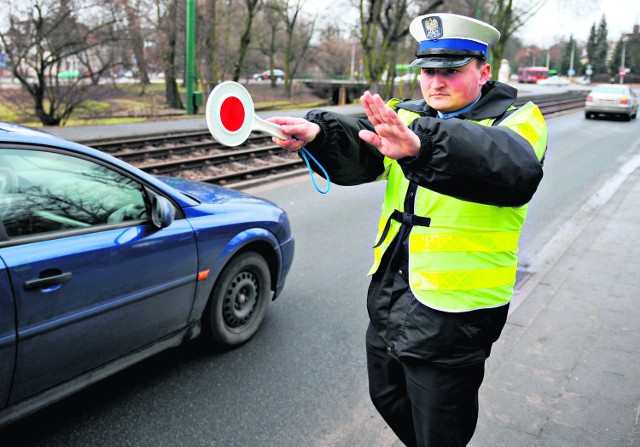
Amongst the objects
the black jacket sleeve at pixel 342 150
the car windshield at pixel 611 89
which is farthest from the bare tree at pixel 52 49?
the car windshield at pixel 611 89

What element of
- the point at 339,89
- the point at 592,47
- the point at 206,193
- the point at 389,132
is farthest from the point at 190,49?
the point at 592,47

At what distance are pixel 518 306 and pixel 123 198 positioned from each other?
3.45m

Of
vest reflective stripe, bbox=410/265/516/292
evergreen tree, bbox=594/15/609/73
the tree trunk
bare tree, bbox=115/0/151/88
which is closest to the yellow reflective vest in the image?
vest reflective stripe, bbox=410/265/516/292

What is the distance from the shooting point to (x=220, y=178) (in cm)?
984

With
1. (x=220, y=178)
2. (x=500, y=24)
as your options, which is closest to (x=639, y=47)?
(x=500, y=24)

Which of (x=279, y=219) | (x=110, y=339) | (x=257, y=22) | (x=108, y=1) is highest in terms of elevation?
(x=257, y=22)

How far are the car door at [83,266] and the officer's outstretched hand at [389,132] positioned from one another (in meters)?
1.91

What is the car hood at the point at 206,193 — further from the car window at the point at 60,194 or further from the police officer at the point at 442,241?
the police officer at the point at 442,241

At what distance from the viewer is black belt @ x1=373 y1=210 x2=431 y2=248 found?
6.56 feet

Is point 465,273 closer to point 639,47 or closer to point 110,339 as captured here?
point 110,339

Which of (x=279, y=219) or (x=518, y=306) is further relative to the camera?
(x=518, y=306)

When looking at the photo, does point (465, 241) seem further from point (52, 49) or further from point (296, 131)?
point (52, 49)

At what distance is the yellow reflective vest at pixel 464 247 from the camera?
1.91m

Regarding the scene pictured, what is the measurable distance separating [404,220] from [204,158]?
9.48 metres
